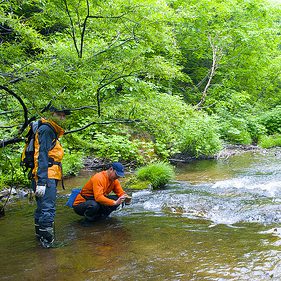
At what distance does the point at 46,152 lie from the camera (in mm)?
4656

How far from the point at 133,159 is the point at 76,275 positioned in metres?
8.10

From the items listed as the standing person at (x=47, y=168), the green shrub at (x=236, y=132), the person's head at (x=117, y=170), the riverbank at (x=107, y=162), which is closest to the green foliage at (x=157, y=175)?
the riverbank at (x=107, y=162)

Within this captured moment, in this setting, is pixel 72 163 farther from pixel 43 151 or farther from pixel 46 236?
pixel 43 151

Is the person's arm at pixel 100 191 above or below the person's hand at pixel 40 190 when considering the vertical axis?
below

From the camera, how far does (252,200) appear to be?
671cm

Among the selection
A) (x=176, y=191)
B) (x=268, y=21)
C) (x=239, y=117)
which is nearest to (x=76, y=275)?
(x=176, y=191)

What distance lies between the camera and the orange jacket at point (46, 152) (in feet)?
15.2

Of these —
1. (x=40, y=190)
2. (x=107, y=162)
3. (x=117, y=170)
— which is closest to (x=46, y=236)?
(x=40, y=190)

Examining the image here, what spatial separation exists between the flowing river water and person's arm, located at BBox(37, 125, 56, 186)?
1.01 m

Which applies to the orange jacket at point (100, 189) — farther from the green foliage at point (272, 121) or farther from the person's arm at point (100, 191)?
the green foliage at point (272, 121)

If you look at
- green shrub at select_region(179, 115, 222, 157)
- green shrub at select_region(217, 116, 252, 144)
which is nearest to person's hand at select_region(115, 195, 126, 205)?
green shrub at select_region(179, 115, 222, 157)

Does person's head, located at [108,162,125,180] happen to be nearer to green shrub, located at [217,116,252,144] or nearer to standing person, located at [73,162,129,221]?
standing person, located at [73,162,129,221]

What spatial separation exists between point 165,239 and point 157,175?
3.86 meters

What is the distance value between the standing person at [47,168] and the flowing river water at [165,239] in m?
0.32
